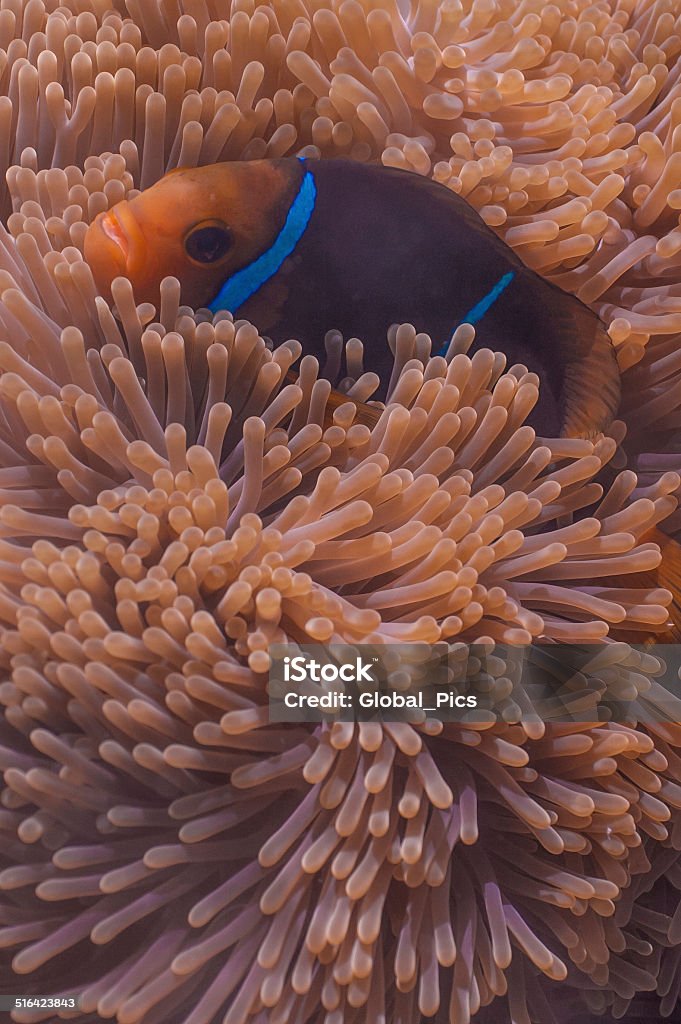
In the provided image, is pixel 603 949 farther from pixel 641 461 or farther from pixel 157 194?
pixel 157 194

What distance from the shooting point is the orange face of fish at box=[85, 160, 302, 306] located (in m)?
0.69

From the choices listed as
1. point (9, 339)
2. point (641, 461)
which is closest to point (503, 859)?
point (641, 461)

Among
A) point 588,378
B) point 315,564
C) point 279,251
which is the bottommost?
point 315,564

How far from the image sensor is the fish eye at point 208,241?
2.30ft

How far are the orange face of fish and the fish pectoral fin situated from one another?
0.27 m

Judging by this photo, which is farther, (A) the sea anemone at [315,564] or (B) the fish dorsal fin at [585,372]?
(B) the fish dorsal fin at [585,372]

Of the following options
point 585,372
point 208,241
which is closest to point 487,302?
point 585,372

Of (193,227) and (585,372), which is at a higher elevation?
(193,227)

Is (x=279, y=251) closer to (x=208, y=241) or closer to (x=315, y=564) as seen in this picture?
(x=208, y=241)

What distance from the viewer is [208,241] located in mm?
708

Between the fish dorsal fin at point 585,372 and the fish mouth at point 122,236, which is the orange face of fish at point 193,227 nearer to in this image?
the fish mouth at point 122,236

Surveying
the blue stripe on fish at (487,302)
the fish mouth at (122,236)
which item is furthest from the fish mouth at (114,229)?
the blue stripe on fish at (487,302)

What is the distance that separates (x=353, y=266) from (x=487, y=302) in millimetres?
118

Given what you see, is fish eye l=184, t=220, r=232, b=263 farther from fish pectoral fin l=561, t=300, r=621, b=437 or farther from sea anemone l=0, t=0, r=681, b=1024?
fish pectoral fin l=561, t=300, r=621, b=437
